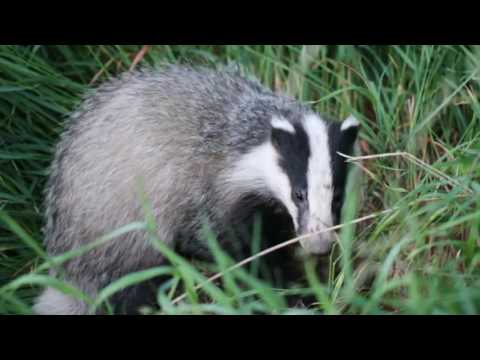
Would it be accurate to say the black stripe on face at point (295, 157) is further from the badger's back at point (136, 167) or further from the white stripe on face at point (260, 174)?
the badger's back at point (136, 167)

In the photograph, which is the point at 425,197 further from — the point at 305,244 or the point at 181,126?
the point at 181,126

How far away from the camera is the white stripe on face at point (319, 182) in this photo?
3127 millimetres

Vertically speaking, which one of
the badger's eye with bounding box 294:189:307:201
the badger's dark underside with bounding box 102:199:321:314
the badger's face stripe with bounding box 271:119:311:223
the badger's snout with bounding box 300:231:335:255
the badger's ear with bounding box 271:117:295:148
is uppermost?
the badger's ear with bounding box 271:117:295:148

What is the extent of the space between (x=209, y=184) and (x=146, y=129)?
1.41 ft

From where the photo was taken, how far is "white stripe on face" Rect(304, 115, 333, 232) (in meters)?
3.13

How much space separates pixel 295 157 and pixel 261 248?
50 centimetres

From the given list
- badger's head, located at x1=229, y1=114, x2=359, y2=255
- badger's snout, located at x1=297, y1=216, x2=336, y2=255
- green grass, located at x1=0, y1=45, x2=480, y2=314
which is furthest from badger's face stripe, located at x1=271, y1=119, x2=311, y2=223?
green grass, located at x1=0, y1=45, x2=480, y2=314

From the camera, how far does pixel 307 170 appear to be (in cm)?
328

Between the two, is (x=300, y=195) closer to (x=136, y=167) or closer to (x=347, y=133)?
(x=347, y=133)

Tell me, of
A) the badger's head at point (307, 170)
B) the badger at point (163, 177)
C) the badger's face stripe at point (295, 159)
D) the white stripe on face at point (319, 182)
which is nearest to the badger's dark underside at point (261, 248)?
the badger at point (163, 177)

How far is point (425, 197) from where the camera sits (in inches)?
123

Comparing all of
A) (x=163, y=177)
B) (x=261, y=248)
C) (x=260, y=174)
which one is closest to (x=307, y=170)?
(x=260, y=174)

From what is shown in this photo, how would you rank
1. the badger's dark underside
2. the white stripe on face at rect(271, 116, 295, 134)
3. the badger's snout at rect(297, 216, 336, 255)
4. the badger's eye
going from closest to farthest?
1. the badger's snout at rect(297, 216, 336, 255)
2. the badger's eye
3. the white stripe on face at rect(271, 116, 295, 134)
4. the badger's dark underside

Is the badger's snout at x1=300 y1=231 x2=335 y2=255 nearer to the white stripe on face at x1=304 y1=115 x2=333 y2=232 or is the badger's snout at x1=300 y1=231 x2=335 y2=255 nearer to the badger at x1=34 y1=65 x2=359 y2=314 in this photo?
the white stripe on face at x1=304 y1=115 x2=333 y2=232
